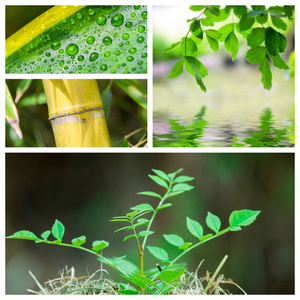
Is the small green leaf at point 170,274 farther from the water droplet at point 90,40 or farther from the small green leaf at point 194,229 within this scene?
the water droplet at point 90,40

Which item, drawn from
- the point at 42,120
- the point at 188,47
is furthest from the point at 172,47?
the point at 42,120

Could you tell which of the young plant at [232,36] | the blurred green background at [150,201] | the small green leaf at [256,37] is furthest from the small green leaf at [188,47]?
the blurred green background at [150,201]

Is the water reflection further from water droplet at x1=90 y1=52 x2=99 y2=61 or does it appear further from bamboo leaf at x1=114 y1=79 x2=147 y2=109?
water droplet at x1=90 y1=52 x2=99 y2=61

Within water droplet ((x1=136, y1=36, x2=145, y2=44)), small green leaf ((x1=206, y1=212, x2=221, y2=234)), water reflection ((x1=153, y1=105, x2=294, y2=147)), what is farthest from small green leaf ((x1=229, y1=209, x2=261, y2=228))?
water droplet ((x1=136, y1=36, x2=145, y2=44))

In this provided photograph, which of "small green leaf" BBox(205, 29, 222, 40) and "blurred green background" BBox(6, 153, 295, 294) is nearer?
"small green leaf" BBox(205, 29, 222, 40)

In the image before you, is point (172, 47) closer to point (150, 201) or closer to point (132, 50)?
point (132, 50)
